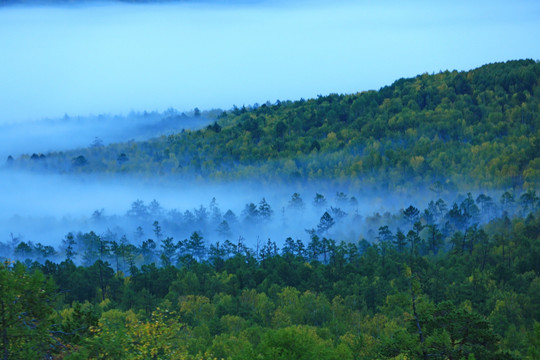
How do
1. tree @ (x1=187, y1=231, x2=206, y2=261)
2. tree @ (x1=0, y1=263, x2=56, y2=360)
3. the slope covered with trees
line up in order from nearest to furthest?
tree @ (x1=0, y1=263, x2=56, y2=360)
the slope covered with trees
tree @ (x1=187, y1=231, x2=206, y2=261)

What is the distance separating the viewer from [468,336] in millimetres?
51719

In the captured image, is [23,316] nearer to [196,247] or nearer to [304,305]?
Result: [304,305]

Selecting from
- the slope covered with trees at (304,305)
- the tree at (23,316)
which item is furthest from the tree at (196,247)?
the tree at (23,316)

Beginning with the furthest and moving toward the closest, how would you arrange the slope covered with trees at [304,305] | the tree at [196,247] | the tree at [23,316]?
1. the tree at [196,247]
2. the slope covered with trees at [304,305]
3. the tree at [23,316]

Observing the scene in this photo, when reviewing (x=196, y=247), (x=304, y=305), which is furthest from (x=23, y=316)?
(x=196, y=247)

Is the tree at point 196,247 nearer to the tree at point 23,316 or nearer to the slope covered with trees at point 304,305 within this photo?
the slope covered with trees at point 304,305

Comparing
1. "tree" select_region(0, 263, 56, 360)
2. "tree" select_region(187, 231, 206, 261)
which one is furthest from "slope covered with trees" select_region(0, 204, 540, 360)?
"tree" select_region(187, 231, 206, 261)

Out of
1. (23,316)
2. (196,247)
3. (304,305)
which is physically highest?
(23,316)

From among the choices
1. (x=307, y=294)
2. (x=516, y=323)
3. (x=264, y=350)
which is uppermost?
(x=264, y=350)

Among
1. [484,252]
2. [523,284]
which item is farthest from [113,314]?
[484,252]

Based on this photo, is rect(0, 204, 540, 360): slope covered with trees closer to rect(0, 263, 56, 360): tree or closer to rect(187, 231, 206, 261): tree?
rect(0, 263, 56, 360): tree

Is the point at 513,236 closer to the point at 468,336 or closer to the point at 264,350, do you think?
the point at 468,336

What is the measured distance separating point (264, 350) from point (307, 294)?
6963 cm

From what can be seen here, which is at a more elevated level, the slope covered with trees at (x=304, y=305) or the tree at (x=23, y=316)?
the tree at (x=23, y=316)
